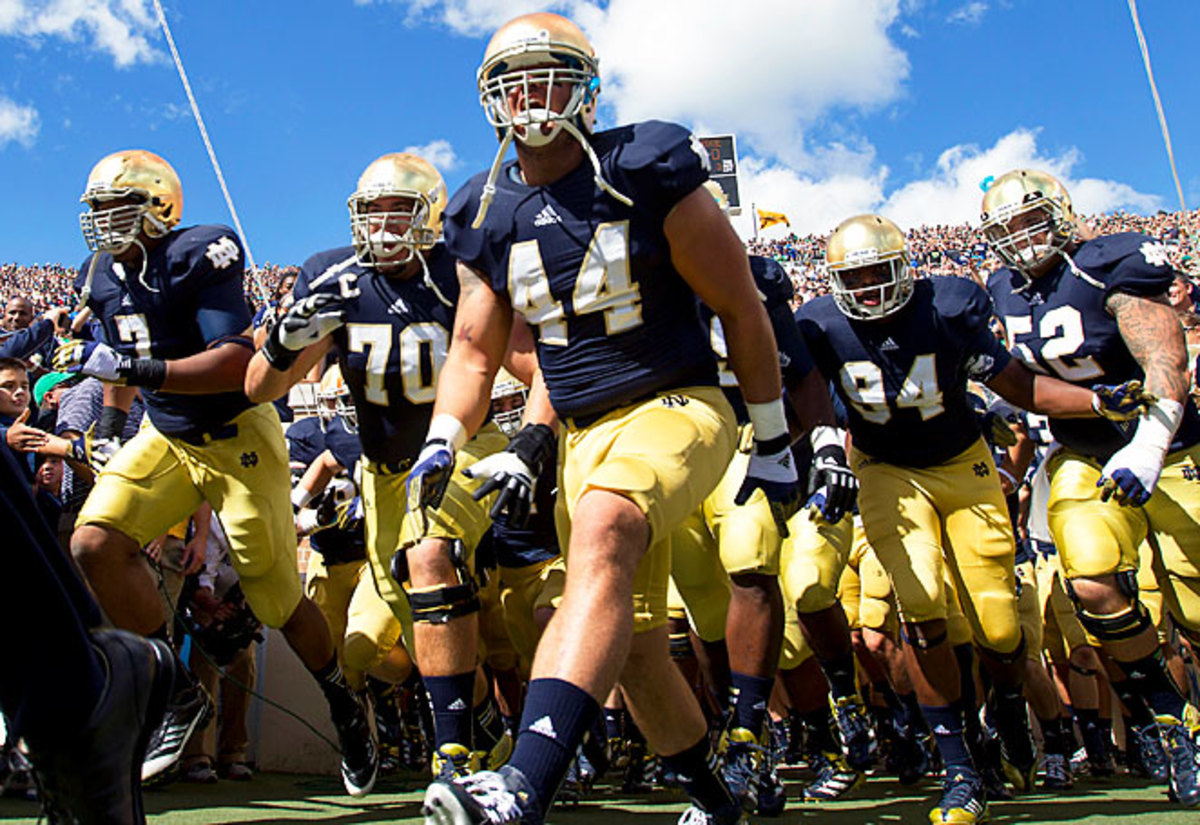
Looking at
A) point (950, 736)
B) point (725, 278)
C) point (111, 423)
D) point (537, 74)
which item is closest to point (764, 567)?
point (950, 736)

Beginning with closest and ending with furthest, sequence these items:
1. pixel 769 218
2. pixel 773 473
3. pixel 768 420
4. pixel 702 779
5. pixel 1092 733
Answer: pixel 702 779 < pixel 768 420 < pixel 773 473 < pixel 1092 733 < pixel 769 218

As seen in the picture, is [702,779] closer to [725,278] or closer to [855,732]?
[725,278]

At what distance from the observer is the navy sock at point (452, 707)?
340 centimetres

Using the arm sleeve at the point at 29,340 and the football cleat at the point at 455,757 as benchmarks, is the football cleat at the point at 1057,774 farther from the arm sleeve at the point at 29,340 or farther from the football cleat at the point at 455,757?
the arm sleeve at the point at 29,340

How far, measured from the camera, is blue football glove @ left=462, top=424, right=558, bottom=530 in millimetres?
2545

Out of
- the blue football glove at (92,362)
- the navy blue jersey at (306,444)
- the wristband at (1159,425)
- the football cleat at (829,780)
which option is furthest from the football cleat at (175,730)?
the wristband at (1159,425)

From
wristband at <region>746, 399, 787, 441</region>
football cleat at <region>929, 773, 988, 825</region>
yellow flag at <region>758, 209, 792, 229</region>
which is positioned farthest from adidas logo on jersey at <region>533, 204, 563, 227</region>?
yellow flag at <region>758, 209, 792, 229</region>

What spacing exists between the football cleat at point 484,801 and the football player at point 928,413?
227 centimetres

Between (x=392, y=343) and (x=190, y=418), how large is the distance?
938 millimetres

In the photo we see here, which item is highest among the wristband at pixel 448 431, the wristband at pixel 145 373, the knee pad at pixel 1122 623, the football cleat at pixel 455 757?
the wristband at pixel 145 373

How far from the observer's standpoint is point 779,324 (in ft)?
13.6

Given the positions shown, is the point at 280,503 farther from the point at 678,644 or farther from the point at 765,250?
the point at 765,250

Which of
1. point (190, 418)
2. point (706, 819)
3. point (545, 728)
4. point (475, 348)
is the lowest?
point (706, 819)

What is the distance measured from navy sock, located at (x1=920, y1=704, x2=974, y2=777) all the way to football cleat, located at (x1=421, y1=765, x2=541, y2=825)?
6.89 ft
